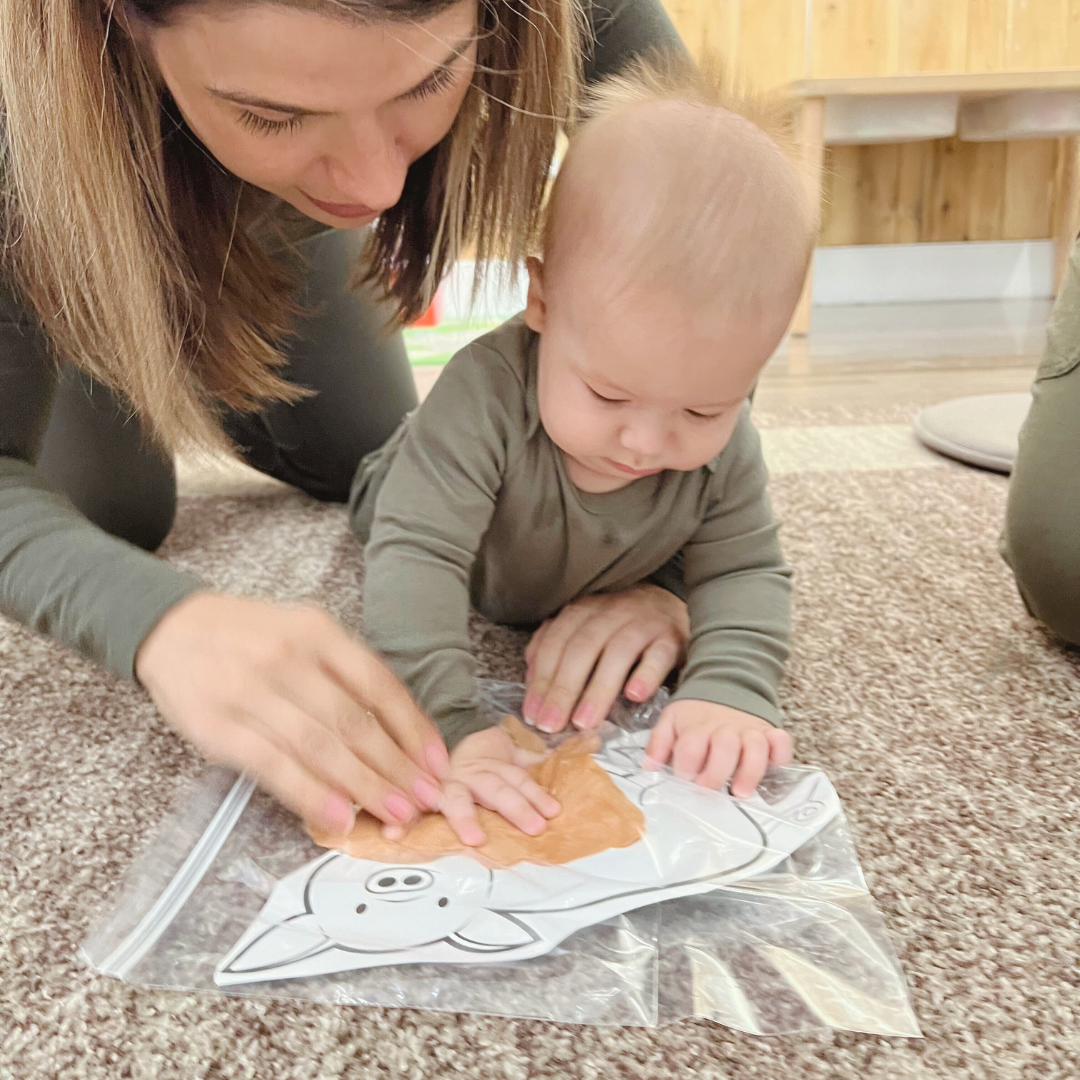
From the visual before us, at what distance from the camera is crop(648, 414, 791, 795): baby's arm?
1.82 feet

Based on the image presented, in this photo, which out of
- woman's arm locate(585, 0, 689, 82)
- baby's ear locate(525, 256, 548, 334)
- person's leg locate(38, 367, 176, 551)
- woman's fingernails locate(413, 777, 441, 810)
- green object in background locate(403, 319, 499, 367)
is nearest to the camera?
woman's fingernails locate(413, 777, 441, 810)

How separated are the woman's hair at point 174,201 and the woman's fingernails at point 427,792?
1.00 ft

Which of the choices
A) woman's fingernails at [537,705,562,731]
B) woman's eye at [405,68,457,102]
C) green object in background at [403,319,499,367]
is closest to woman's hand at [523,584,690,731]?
woman's fingernails at [537,705,562,731]

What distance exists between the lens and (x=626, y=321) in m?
0.55

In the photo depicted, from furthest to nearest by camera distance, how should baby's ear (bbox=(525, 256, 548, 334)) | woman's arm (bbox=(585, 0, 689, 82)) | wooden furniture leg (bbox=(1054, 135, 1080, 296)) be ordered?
wooden furniture leg (bbox=(1054, 135, 1080, 296)), woman's arm (bbox=(585, 0, 689, 82)), baby's ear (bbox=(525, 256, 548, 334))

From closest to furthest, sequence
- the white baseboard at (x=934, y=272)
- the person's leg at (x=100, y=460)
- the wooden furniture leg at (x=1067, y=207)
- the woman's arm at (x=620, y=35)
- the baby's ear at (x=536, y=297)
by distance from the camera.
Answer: the baby's ear at (x=536, y=297)
the woman's arm at (x=620, y=35)
the person's leg at (x=100, y=460)
the wooden furniture leg at (x=1067, y=207)
the white baseboard at (x=934, y=272)

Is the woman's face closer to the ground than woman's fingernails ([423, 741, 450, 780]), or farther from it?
farther from it

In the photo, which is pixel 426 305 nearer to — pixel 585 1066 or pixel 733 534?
pixel 733 534

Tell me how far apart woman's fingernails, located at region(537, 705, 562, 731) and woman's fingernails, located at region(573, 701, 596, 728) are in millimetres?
11

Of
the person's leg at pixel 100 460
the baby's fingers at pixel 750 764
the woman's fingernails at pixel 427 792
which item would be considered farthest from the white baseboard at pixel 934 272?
the woman's fingernails at pixel 427 792

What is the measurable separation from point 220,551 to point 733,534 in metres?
0.54

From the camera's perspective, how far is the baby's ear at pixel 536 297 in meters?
0.62

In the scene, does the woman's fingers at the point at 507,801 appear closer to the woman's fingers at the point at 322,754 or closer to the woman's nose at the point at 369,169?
the woman's fingers at the point at 322,754

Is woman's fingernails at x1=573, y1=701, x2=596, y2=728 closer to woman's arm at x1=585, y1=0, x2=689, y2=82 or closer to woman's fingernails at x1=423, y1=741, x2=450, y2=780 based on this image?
woman's fingernails at x1=423, y1=741, x2=450, y2=780
